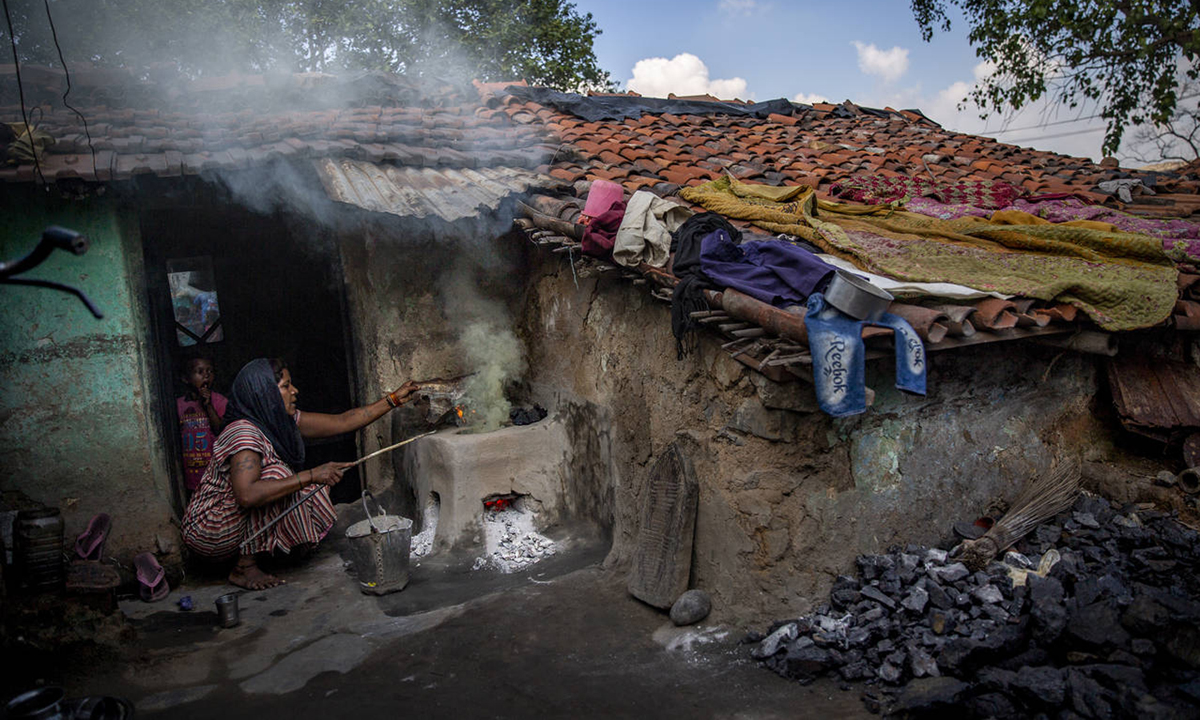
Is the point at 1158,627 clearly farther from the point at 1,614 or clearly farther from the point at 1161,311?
the point at 1,614

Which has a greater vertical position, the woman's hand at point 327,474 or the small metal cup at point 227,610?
the woman's hand at point 327,474

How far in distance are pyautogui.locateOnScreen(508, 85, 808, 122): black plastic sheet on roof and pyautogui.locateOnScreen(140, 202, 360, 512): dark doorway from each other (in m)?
2.97

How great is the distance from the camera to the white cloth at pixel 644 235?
4.59m

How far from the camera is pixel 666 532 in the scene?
4754 millimetres

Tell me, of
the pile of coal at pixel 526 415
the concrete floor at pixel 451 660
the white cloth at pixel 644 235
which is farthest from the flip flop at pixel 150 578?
the white cloth at pixel 644 235

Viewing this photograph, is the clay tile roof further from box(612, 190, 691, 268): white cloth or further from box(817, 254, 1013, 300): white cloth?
box(817, 254, 1013, 300): white cloth

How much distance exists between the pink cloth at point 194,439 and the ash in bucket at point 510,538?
2.60 metres

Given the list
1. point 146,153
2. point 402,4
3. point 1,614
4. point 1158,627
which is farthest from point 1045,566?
point 402,4

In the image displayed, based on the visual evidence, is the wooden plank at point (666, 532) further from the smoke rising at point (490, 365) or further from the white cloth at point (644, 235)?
the smoke rising at point (490, 365)

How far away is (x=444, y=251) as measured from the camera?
22.0 ft

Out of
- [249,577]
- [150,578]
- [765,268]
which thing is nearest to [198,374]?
[150,578]

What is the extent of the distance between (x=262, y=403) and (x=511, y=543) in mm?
2225

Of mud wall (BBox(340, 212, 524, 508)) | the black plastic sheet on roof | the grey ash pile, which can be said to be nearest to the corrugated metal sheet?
mud wall (BBox(340, 212, 524, 508))

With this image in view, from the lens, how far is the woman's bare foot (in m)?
5.64
